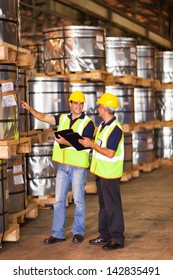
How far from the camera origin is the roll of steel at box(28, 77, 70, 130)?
25.9 feet

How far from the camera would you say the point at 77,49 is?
347 inches

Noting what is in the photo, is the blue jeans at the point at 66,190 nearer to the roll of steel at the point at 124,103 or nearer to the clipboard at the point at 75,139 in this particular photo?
the clipboard at the point at 75,139

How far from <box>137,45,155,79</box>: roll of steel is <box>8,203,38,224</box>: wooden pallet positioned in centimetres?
549

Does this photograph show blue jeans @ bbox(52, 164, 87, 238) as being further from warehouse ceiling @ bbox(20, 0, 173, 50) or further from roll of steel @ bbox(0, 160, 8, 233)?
warehouse ceiling @ bbox(20, 0, 173, 50)

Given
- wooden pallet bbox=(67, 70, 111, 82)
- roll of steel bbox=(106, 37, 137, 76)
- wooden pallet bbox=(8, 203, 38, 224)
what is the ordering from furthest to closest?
roll of steel bbox=(106, 37, 137, 76) < wooden pallet bbox=(67, 70, 111, 82) < wooden pallet bbox=(8, 203, 38, 224)

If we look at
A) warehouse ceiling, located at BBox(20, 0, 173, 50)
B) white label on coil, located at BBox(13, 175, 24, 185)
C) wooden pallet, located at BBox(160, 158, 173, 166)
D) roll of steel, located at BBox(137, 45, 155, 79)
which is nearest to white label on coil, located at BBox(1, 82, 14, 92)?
white label on coil, located at BBox(13, 175, 24, 185)

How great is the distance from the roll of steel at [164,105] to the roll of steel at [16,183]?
6.55m

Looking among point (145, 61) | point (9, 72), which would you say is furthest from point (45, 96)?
point (145, 61)

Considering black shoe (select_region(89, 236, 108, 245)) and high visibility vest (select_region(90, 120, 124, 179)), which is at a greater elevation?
high visibility vest (select_region(90, 120, 124, 179))

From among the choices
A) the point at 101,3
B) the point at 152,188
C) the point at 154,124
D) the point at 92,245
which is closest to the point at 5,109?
the point at 92,245

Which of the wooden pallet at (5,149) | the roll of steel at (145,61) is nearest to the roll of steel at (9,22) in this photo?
the wooden pallet at (5,149)

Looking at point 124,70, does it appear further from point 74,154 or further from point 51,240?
point 51,240

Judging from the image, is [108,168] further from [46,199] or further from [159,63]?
[159,63]
